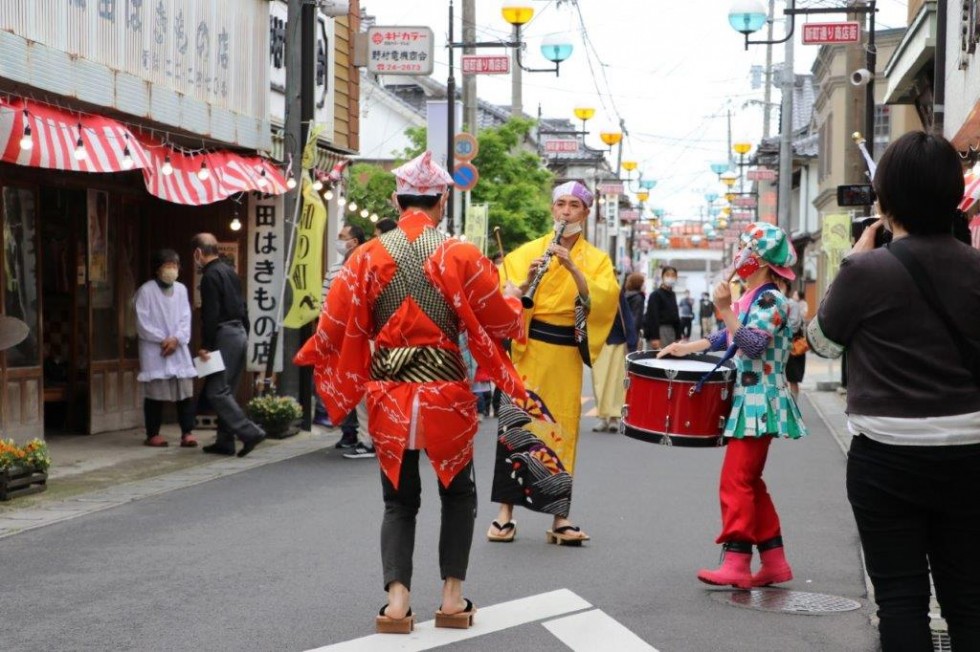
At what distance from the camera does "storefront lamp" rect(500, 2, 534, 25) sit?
69.0 feet

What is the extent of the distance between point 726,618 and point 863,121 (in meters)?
14.9

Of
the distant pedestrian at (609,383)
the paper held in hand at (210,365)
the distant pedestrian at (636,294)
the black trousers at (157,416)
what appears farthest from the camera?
the distant pedestrian at (636,294)

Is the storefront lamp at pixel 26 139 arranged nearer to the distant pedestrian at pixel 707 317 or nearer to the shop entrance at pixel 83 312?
the shop entrance at pixel 83 312

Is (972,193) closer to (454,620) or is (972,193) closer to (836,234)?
(454,620)

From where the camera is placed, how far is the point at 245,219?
14.4 metres

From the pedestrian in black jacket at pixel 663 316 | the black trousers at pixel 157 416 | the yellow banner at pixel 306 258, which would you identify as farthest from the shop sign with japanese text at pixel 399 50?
the black trousers at pixel 157 416

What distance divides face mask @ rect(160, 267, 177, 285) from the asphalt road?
2612 millimetres

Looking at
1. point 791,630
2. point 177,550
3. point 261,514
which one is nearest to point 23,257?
point 261,514

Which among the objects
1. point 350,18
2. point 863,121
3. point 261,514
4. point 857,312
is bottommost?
point 261,514

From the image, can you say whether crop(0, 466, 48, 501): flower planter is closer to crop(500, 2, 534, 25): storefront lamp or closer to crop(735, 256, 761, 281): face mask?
crop(735, 256, 761, 281): face mask

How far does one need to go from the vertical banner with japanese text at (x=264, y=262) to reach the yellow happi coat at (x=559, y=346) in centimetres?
674

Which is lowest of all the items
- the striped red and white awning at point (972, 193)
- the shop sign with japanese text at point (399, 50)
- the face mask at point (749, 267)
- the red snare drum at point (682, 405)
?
the red snare drum at point (682, 405)

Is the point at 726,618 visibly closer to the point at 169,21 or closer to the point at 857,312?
the point at 857,312

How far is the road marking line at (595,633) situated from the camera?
5.45 meters
